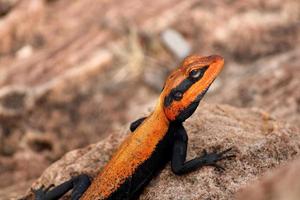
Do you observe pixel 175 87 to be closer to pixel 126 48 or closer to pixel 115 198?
pixel 115 198

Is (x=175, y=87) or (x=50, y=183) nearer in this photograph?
(x=175, y=87)

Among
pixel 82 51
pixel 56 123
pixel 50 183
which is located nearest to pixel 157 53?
pixel 82 51

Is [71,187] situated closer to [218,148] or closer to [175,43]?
[218,148]

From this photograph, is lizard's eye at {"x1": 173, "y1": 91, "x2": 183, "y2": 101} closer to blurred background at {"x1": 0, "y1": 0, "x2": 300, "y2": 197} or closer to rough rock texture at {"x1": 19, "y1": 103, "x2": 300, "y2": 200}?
rough rock texture at {"x1": 19, "y1": 103, "x2": 300, "y2": 200}

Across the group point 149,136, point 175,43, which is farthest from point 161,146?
point 175,43

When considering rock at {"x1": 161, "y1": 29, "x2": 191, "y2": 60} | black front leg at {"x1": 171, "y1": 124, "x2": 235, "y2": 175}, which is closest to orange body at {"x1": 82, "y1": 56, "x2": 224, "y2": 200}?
black front leg at {"x1": 171, "y1": 124, "x2": 235, "y2": 175}

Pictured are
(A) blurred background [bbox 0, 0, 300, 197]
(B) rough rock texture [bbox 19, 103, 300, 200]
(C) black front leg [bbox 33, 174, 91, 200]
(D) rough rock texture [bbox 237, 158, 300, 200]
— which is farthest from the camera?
(A) blurred background [bbox 0, 0, 300, 197]
